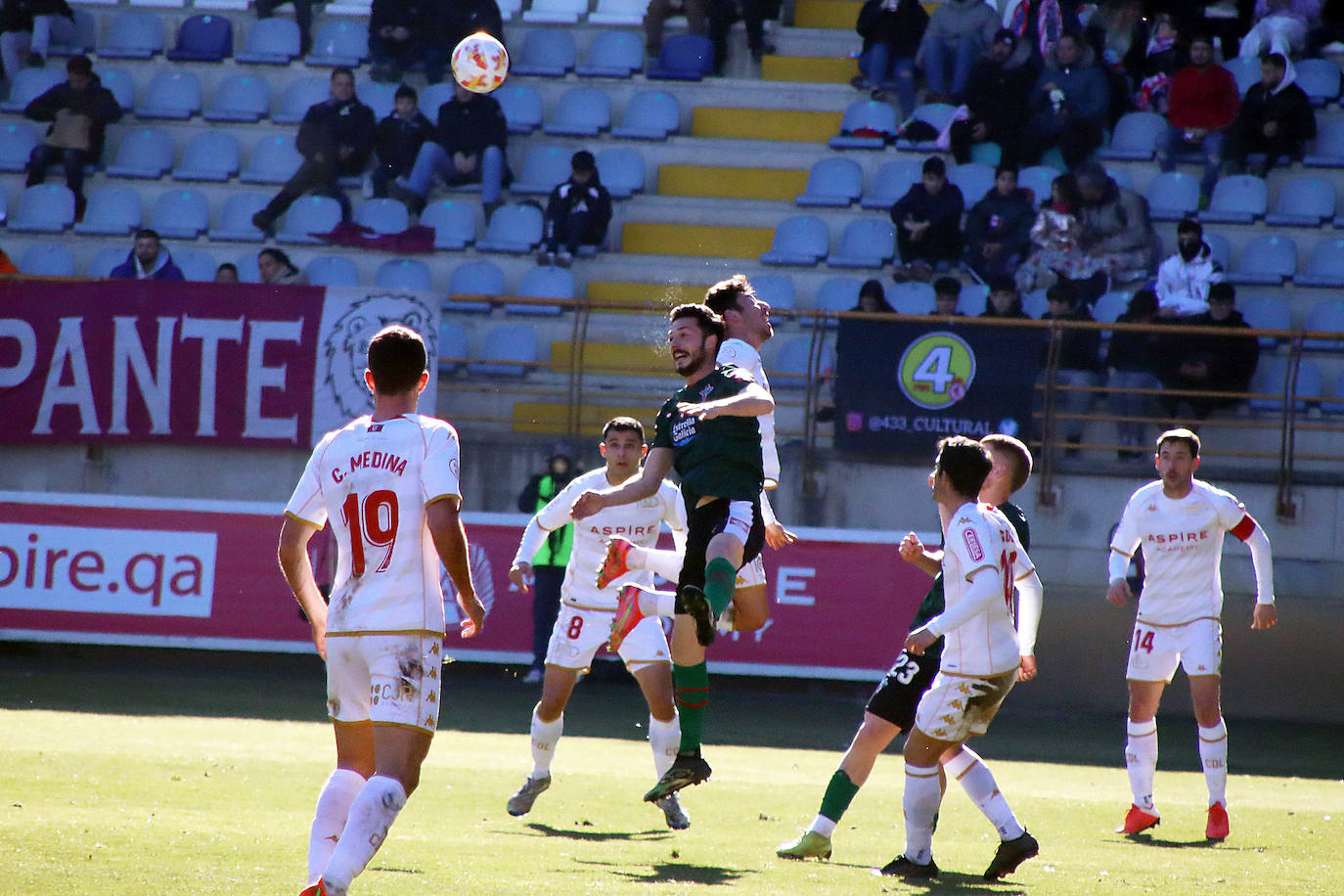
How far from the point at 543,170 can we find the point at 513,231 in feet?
3.54

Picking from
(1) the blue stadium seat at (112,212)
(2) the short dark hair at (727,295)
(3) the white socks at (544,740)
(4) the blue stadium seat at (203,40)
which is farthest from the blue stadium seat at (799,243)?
(2) the short dark hair at (727,295)

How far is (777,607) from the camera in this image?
13.5 metres

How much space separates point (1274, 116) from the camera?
16.5 meters

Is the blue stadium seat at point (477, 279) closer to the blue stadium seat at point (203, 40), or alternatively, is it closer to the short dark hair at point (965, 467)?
the blue stadium seat at point (203, 40)

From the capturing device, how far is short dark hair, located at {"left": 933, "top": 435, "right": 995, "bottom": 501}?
6.19m

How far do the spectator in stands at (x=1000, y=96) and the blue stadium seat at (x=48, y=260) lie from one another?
34.5 feet

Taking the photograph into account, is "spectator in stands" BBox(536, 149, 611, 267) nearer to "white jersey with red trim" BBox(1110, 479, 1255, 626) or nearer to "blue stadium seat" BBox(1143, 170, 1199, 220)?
"blue stadium seat" BBox(1143, 170, 1199, 220)

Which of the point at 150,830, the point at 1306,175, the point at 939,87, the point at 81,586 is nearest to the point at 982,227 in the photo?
the point at 939,87

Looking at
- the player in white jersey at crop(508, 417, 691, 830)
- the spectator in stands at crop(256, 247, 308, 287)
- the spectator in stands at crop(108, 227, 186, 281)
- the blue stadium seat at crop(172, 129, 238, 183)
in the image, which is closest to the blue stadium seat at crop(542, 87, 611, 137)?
the blue stadium seat at crop(172, 129, 238, 183)

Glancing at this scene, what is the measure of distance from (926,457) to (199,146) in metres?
10.5

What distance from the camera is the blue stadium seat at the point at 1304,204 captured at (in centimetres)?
1661

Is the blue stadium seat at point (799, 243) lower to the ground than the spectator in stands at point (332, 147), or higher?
lower

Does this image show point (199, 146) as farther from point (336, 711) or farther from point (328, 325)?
point (336, 711)

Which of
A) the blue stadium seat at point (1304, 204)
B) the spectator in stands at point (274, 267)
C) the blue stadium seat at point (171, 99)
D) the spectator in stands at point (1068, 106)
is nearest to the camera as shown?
the spectator in stands at point (274, 267)
